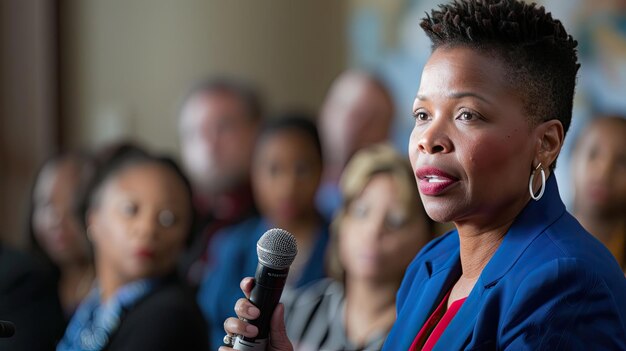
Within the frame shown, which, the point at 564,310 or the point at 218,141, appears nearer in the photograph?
the point at 564,310

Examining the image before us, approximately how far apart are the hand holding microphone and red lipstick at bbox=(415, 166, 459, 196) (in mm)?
243

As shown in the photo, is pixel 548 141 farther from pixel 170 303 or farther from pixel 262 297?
pixel 170 303

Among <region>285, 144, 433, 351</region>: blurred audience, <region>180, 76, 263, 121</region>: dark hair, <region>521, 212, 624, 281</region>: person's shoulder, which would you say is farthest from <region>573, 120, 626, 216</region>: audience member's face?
<region>180, 76, 263, 121</region>: dark hair

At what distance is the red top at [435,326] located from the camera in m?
1.43

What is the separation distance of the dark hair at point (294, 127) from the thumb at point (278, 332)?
221cm

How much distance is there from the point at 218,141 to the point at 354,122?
844mm

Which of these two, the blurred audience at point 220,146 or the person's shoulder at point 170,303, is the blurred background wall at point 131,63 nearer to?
the blurred audience at point 220,146

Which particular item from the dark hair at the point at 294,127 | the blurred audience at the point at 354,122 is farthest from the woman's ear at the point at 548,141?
the blurred audience at the point at 354,122

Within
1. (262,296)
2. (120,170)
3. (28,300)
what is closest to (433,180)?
(262,296)

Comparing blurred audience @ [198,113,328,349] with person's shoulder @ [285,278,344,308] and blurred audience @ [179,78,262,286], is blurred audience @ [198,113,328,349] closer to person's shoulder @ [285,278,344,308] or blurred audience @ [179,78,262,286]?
person's shoulder @ [285,278,344,308]

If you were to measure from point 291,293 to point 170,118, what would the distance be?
11.2ft

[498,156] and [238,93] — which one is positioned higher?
[498,156]

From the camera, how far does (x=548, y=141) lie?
1.40 metres

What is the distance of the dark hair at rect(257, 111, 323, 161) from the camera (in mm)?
3773
